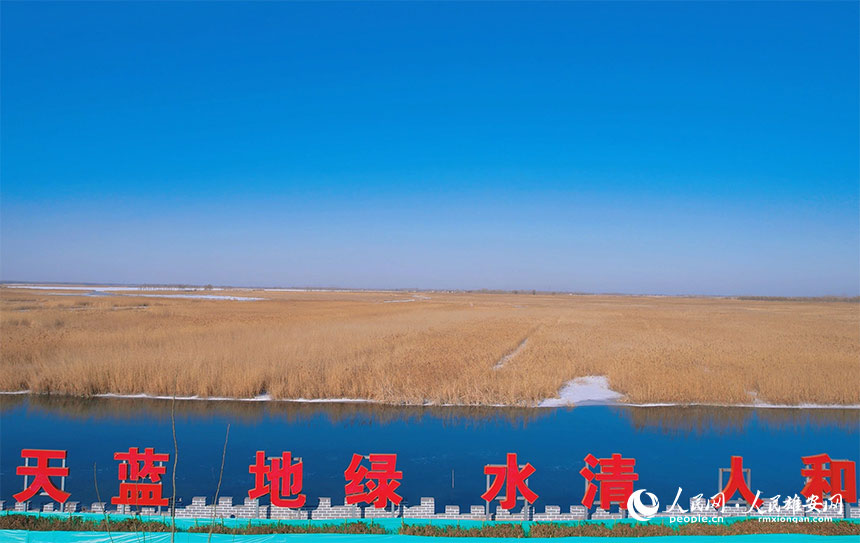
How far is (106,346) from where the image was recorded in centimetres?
2222

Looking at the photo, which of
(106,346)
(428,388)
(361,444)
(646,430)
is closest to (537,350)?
(428,388)

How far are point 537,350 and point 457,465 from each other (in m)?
14.4

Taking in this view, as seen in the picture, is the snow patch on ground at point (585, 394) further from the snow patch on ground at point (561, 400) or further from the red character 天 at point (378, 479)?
the red character 天 at point (378, 479)

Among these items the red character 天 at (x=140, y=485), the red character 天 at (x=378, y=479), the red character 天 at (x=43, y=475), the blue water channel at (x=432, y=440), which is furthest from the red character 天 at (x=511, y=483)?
the red character 天 at (x=43, y=475)

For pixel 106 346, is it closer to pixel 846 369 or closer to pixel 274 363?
pixel 274 363

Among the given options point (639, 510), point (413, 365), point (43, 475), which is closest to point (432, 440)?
point (639, 510)

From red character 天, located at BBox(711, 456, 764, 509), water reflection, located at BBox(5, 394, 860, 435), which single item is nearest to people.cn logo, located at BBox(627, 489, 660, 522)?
red character 天, located at BBox(711, 456, 764, 509)

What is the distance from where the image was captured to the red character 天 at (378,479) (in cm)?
726

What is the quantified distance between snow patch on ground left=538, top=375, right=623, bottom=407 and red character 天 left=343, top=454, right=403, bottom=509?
30.3ft

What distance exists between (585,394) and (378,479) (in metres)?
11.2

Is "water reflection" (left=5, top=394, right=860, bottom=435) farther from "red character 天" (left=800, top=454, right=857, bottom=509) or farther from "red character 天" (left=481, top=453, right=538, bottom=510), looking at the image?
"red character 天" (left=481, top=453, right=538, bottom=510)

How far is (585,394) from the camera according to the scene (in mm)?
17016

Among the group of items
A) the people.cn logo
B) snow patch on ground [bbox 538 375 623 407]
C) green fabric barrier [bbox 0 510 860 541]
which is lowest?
snow patch on ground [bbox 538 375 623 407]

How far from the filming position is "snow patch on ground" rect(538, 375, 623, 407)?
16.1 meters
